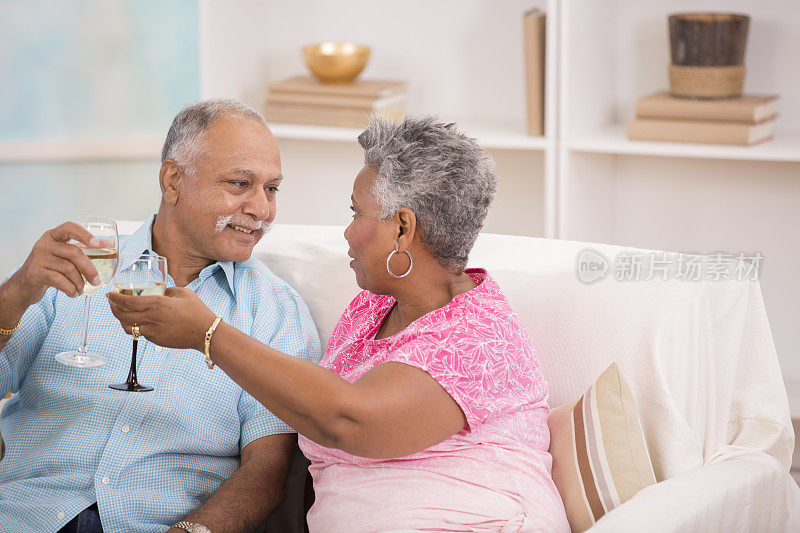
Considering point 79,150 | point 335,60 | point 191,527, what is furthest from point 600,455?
point 79,150

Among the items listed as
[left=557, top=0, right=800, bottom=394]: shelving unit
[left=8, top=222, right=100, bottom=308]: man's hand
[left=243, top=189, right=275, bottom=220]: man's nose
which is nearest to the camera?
[left=8, top=222, right=100, bottom=308]: man's hand

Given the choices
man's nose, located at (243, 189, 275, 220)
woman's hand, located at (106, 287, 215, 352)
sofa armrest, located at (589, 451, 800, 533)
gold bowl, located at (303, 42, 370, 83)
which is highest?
gold bowl, located at (303, 42, 370, 83)

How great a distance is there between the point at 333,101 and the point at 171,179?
1.15m

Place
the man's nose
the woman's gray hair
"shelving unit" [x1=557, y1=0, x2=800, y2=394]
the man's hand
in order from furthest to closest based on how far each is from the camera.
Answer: "shelving unit" [x1=557, y1=0, x2=800, y2=394] < the man's nose < the man's hand < the woman's gray hair

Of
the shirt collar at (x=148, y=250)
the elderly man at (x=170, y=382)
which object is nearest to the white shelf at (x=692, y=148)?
the elderly man at (x=170, y=382)

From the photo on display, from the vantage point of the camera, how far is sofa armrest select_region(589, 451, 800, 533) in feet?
4.82

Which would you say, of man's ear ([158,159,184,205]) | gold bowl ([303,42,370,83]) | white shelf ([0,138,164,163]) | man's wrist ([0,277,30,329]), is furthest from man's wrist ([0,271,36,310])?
white shelf ([0,138,164,163])

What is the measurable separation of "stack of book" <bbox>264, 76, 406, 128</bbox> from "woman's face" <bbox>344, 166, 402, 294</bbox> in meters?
1.41

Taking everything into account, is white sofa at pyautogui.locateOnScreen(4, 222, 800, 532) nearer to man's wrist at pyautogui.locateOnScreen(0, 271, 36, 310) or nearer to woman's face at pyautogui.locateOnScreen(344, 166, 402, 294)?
woman's face at pyautogui.locateOnScreen(344, 166, 402, 294)

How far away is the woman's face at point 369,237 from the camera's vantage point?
1587 millimetres

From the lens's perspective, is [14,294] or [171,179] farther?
[171,179]

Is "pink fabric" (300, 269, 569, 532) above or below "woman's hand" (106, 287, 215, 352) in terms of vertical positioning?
below

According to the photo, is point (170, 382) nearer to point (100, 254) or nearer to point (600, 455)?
point (100, 254)

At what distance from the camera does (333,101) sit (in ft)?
10.0
